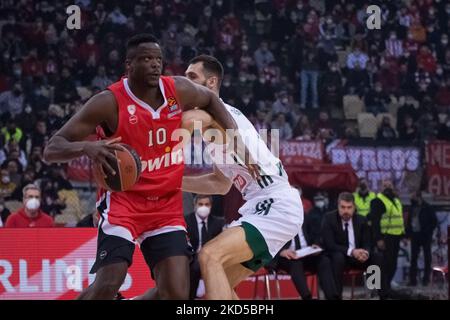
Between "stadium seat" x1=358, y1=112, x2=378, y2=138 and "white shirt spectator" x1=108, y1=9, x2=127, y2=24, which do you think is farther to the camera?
"white shirt spectator" x1=108, y1=9, x2=127, y2=24

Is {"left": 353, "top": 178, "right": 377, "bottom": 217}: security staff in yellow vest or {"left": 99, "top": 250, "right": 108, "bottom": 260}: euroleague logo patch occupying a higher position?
{"left": 99, "top": 250, "right": 108, "bottom": 260}: euroleague logo patch

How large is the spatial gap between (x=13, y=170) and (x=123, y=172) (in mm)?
9009

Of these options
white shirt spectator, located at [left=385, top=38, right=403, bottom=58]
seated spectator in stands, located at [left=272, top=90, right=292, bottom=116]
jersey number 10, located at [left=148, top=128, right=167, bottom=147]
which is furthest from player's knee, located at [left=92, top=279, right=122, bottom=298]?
white shirt spectator, located at [left=385, top=38, right=403, bottom=58]

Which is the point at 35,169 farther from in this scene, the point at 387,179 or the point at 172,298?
the point at 172,298

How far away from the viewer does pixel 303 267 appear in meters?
12.6

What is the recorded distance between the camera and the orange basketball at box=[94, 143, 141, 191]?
20.4 feet

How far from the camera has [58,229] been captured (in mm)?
10867

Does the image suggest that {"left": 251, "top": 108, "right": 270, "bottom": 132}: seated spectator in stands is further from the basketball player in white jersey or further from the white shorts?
the white shorts

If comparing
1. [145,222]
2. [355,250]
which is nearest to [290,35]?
[355,250]

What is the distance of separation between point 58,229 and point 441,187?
6901 mm

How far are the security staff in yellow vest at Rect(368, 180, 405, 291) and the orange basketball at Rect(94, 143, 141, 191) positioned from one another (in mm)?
8288

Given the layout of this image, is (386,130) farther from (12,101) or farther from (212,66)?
(212,66)

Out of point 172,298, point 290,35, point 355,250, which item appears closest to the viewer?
point 172,298

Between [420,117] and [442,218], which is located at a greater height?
[420,117]
